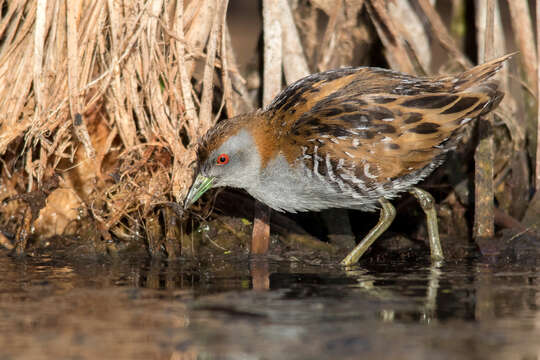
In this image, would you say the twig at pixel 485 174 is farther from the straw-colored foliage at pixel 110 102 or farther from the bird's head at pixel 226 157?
the bird's head at pixel 226 157

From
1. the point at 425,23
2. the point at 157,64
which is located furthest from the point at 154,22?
the point at 425,23

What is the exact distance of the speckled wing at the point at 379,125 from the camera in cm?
473

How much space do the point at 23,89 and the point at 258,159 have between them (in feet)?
5.92

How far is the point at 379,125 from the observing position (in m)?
4.74

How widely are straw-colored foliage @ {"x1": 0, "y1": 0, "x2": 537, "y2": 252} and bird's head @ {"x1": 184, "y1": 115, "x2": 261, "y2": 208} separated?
1.08ft

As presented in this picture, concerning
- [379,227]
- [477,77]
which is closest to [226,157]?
[379,227]

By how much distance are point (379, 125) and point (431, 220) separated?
3.59 ft

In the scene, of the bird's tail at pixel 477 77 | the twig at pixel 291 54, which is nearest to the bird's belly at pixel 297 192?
the bird's tail at pixel 477 77

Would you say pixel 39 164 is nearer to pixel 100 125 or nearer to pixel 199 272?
pixel 100 125

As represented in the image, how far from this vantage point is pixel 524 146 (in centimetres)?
613

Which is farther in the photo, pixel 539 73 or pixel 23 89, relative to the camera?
pixel 539 73

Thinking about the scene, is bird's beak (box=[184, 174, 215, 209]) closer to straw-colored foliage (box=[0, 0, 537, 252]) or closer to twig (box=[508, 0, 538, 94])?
straw-colored foliage (box=[0, 0, 537, 252])

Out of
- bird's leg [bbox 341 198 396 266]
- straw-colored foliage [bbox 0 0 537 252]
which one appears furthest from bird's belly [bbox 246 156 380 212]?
straw-colored foliage [bbox 0 0 537 252]

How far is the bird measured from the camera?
15.6ft
